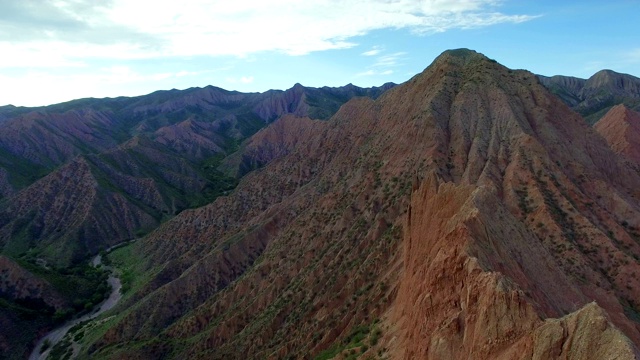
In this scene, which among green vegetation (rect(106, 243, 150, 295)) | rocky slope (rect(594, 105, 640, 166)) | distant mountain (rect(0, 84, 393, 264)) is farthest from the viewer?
distant mountain (rect(0, 84, 393, 264))

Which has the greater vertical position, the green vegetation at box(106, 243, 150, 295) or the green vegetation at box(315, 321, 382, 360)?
the green vegetation at box(315, 321, 382, 360)

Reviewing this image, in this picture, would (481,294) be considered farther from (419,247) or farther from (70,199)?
(70,199)

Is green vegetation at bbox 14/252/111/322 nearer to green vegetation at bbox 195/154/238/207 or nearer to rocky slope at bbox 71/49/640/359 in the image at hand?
rocky slope at bbox 71/49/640/359

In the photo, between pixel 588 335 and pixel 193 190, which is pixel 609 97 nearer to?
pixel 193 190

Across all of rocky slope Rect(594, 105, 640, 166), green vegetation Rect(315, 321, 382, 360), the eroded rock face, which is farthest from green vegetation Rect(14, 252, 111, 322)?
rocky slope Rect(594, 105, 640, 166)

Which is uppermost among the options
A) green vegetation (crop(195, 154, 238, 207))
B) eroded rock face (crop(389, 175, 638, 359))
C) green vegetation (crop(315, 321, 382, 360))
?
eroded rock face (crop(389, 175, 638, 359))

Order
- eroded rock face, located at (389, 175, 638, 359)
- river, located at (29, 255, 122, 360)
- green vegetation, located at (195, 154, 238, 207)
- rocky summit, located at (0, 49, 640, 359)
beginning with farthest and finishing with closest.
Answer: green vegetation, located at (195, 154, 238, 207), river, located at (29, 255, 122, 360), rocky summit, located at (0, 49, 640, 359), eroded rock face, located at (389, 175, 638, 359)

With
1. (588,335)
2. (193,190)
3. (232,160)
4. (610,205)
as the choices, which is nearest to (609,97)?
(232,160)
